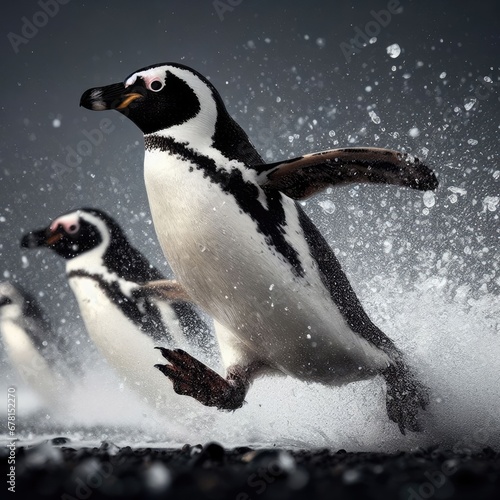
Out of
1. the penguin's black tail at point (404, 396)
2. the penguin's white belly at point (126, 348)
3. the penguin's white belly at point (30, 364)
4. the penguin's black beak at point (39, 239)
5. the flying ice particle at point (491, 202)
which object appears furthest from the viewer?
the penguin's white belly at point (30, 364)

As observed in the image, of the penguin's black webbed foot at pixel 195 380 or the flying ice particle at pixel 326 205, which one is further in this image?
the flying ice particle at pixel 326 205

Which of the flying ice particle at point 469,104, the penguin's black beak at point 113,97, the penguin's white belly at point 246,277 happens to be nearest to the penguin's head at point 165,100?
the penguin's black beak at point 113,97

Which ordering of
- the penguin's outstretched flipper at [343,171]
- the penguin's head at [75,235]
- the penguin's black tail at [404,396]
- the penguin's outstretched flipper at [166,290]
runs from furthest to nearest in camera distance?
the penguin's head at [75,235] < the penguin's outstretched flipper at [166,290] < the penguin's black tail at [404,396] < the penguin's outstretched flipper at [343,171]

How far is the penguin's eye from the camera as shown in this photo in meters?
1.82

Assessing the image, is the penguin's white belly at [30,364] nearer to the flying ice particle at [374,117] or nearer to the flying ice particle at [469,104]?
the flying ice particle at [374,117]

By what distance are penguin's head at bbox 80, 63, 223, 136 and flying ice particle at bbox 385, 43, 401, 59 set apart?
688 millimetres

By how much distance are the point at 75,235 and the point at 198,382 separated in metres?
1.66

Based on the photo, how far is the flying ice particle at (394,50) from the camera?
216 centimetres

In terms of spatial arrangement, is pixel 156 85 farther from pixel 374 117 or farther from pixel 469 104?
pixel 469 104

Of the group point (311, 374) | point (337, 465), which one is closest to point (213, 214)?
point (311, 374)

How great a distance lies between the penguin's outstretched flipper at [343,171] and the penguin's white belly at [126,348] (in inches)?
49.2

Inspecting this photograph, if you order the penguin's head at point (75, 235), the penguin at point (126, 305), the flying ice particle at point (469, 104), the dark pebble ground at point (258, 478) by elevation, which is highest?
the flying ice particle at point (469, 104)

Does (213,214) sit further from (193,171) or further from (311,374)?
(311,374)

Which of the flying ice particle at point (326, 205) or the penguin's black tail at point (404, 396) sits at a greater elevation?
the flying ice particle at point (326, 205)
